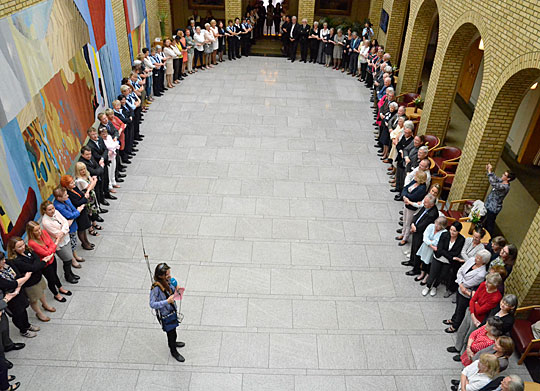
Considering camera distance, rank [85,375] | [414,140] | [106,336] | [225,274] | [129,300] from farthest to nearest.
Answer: [414,140] < [225,274] < [129,300] < [106,336] < [85,375]

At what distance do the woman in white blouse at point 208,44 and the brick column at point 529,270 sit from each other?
44.1 ft

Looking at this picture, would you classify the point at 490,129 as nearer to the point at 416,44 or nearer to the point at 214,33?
the point at 416,44

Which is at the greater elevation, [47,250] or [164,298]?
[164,298]

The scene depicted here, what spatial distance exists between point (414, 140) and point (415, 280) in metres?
2.99

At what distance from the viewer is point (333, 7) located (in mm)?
21344

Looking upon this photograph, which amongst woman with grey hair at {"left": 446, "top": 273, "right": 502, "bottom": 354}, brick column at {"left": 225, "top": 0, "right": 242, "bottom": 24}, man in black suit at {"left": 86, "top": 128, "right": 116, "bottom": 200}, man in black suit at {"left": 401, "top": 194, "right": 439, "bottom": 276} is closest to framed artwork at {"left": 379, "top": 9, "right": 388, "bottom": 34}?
brick column at {"left": 225, "top": 0, "right": 242, "bottom": 24}

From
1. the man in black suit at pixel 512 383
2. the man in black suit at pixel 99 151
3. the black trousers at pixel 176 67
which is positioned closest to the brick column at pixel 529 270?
the man in black suit at pixel 512 383

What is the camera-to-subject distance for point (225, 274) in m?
7.64

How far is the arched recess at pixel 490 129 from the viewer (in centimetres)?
723

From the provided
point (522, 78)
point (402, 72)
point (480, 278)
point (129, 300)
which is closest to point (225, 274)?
point (129, 300)

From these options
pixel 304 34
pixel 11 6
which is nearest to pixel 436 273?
pixel 11 6

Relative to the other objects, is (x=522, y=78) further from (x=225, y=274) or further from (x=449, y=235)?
(x=225, y=274)

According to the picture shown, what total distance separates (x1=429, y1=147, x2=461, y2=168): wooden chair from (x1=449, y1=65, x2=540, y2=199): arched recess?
1.13m

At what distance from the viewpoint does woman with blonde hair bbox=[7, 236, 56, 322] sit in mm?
5898
